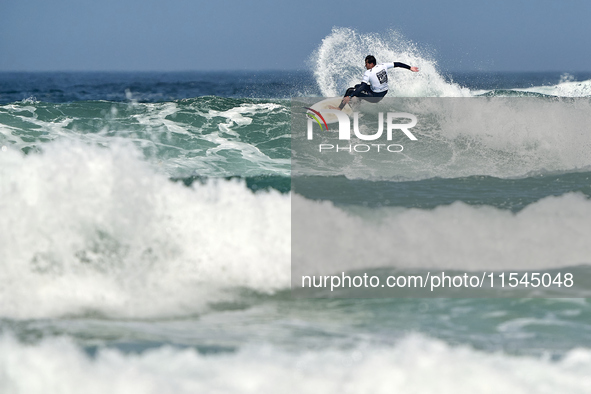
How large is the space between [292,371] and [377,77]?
26.1 ft

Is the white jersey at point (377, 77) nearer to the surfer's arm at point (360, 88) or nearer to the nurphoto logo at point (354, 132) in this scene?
the surfer's arm at point (360, 88)

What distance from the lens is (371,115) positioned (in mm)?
15281

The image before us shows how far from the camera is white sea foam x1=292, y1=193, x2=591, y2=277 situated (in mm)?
6324

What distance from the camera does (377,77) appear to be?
35.7 ft

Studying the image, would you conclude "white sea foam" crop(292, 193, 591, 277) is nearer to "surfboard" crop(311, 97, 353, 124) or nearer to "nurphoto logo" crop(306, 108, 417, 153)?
"nurphoto logo" crop(306, 108, 417, 153)

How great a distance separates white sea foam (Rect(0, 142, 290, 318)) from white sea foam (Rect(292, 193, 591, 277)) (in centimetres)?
35

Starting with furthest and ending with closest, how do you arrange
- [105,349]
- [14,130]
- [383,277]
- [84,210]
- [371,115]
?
[371,115] → [14,130] → [84,210] → [383,277] → [105,349]

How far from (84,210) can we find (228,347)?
307 cm

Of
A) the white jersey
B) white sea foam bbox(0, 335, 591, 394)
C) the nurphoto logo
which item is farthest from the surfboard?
white sea foam bbox(0, 335, 591, 394)

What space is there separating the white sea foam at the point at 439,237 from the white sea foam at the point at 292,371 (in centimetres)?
205

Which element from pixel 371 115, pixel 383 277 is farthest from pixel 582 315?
pixel 371 115

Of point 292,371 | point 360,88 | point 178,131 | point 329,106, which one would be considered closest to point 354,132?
point 329,106

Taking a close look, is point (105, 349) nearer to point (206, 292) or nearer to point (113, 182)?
point (206, 292)

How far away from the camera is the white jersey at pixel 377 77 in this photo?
10.9 metres
